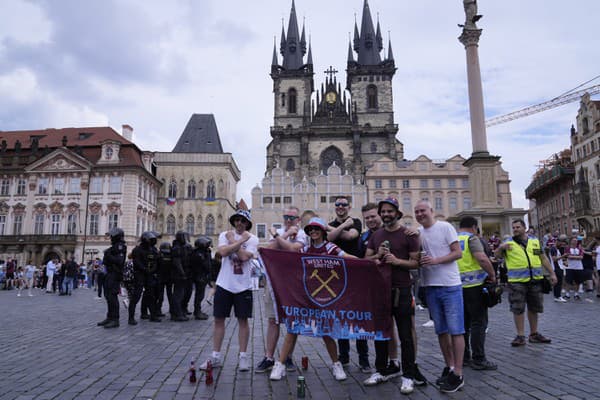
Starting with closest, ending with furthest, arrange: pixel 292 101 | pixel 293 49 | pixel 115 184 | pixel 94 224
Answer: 1. pixel 94 224
2. pixel 115 184
3. pixel 292 101
4. pixel 293 49

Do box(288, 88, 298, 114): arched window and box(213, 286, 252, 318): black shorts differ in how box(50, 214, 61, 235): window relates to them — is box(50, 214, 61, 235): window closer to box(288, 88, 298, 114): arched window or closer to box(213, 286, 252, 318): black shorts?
box(288, 88, 298, 114): arched window

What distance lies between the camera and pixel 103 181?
41.5 m

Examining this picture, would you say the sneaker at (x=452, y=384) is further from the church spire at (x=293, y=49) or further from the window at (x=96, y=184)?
the church spire at (x=293, y=49)

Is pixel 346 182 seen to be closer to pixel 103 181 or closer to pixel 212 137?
pixel 212 137

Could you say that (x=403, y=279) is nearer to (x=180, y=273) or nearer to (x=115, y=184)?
(x=180, y=273)

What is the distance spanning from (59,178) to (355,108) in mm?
41829

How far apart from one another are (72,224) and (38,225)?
11.4 ft

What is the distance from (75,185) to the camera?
41.8 meters

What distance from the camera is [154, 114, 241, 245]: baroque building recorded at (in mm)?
47812

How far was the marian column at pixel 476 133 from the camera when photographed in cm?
1653

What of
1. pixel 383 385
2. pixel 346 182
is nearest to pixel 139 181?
pixel 346 182

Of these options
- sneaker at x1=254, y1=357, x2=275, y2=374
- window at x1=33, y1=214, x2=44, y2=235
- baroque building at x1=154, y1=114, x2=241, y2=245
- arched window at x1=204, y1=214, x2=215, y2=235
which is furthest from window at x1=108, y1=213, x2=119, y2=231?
sneaker at x1=254, y1=357, x2=275, y2=374

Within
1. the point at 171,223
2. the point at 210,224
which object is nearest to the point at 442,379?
the point at 210,224

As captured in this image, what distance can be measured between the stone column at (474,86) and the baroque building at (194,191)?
1347 inches
